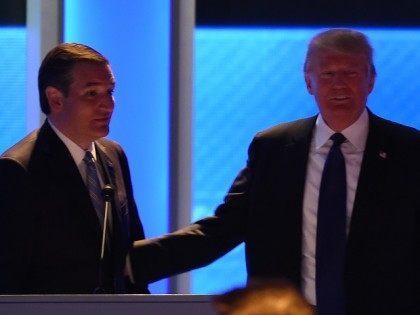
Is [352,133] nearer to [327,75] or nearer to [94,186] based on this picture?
[327,75]

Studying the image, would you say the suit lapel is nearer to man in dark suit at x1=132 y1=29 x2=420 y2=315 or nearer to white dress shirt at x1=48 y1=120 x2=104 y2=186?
man in dark suit at x1=132 y1=29 x2=420 y2=315

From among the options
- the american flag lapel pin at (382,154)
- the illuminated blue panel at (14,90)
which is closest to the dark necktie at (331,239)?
the american flag lapel pin at (382,154)

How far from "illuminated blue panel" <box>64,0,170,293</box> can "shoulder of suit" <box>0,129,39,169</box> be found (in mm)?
1965

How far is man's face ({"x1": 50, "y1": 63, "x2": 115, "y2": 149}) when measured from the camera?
3283mm

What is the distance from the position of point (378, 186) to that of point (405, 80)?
2498 mm

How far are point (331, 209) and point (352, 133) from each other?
0.95 ft

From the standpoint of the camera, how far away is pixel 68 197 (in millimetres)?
3096

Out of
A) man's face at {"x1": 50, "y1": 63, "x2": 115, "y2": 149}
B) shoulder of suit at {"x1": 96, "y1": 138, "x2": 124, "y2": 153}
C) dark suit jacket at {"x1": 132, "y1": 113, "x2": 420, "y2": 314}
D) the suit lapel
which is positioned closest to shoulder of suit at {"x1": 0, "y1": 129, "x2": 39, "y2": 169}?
man's face at {"x1": 50, "y1": 63, "x2": 115, "y2": 149}

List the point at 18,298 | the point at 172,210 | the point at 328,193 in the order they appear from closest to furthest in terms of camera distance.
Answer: the point at 18,298 < the point at 328,193 < the point at 172,210

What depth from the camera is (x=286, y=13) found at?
213 inches

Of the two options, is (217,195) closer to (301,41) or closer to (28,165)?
(301,41)

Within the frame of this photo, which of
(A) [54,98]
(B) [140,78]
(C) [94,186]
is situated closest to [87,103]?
(A) [54,98]

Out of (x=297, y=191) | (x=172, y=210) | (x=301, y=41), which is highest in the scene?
(x=301, y=41)

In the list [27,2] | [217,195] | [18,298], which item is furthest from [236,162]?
[18,298]
